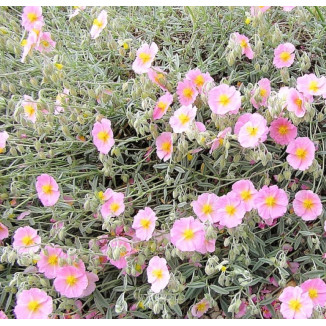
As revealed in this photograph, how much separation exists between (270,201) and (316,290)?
0.38 m

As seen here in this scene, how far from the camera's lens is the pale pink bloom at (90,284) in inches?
80.5

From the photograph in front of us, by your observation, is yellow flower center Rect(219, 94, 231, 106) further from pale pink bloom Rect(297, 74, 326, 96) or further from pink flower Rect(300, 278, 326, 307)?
pink flower Rect(300, 278, 326, 307)

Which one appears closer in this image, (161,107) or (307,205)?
(307,205)

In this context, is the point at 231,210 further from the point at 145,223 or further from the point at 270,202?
the point at 145,223

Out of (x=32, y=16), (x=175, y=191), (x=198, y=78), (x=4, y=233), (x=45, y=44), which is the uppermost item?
(x=32, y=16)

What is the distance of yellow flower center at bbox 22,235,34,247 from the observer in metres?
2.09

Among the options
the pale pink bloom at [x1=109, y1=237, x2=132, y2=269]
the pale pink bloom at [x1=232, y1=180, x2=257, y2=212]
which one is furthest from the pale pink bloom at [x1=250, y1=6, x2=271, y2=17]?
the pale pink bloom at [x1=109, y1=237, x2=132, y2=269]

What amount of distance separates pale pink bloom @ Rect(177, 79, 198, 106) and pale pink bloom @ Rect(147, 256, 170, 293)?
709 millimetres

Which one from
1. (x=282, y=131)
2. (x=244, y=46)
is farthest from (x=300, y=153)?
(x=244, y=46)

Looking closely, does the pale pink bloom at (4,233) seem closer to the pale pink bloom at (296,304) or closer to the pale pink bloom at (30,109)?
the pale pink bloom at (30,109)

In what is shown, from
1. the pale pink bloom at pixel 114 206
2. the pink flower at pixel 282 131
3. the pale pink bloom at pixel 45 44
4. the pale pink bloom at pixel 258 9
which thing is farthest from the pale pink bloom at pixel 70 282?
the pale pink bloom at pixel 258 9

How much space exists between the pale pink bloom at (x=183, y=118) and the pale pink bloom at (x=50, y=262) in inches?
27.7

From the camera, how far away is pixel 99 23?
2383 mm

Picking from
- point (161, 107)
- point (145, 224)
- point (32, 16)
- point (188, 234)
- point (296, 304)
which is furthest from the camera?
point (32, 16)
